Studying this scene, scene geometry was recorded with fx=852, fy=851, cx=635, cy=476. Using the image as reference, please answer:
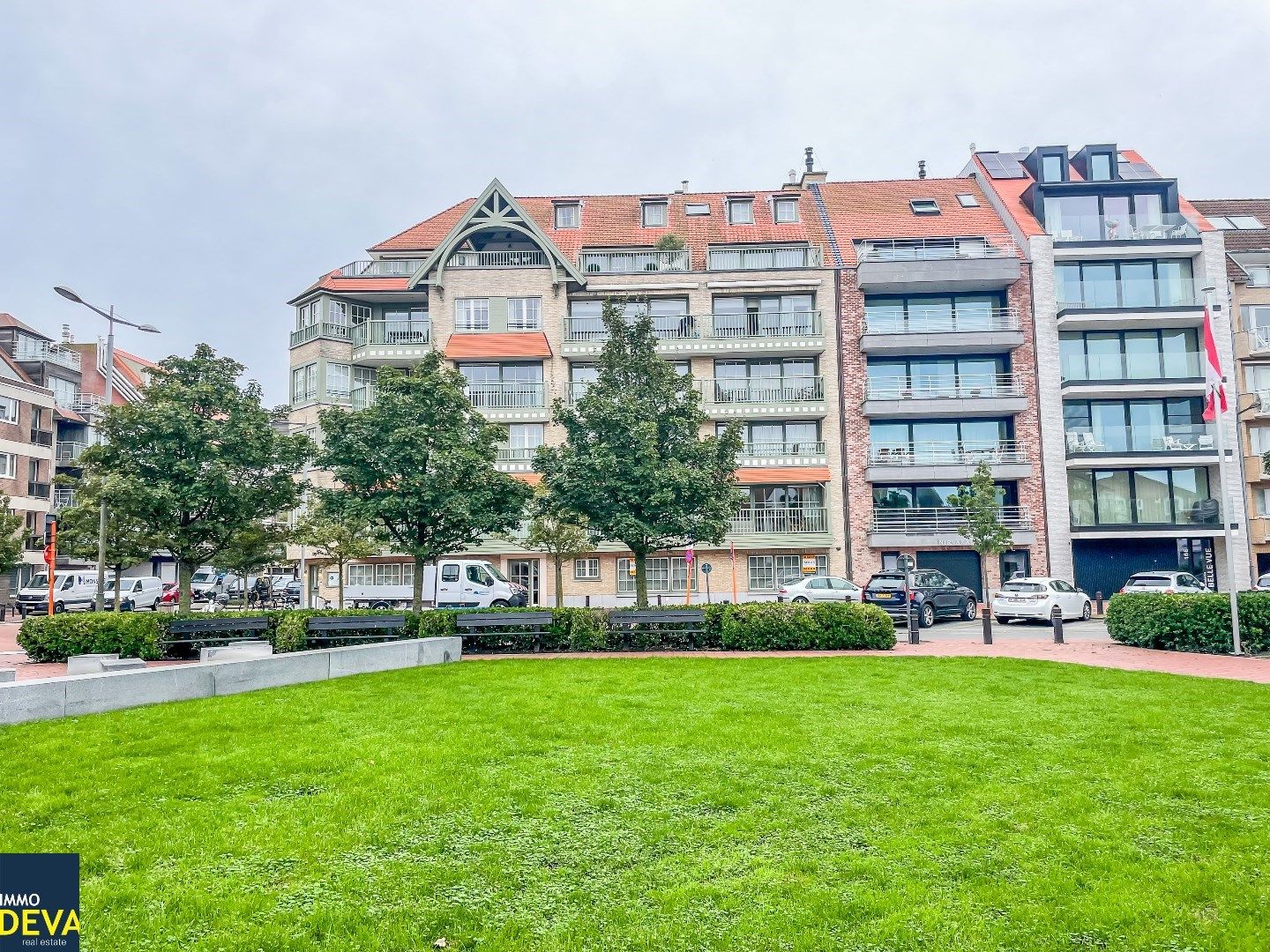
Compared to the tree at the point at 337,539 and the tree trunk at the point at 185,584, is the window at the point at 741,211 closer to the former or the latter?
the tree at the point at 337,539

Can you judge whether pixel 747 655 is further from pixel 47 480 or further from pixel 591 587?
pixel 47 480

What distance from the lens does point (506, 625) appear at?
57.0 ft

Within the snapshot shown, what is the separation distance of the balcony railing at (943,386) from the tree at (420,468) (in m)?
21.3

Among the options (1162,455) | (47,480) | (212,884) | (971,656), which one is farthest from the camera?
(47,480)

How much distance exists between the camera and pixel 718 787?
642 centimetres

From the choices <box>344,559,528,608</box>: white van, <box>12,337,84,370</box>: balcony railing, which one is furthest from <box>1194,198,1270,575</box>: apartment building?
<box>12,337,84,370</box>: balcony railing

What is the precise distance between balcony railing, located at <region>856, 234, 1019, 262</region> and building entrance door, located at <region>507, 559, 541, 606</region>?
18879mm

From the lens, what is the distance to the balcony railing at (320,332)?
36156 mm

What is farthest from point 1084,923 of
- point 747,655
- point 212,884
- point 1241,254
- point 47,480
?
point 47,480

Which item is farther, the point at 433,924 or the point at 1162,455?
the point at 1162,455

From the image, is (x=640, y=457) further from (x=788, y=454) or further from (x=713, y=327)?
(x=713, y=327)

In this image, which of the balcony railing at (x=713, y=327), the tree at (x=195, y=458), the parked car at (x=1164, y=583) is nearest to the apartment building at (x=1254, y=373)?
the parked car at (x=1164, y=583)

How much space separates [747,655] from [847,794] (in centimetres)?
991

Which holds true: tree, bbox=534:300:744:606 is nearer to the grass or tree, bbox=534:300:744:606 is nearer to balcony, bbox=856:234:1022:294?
the grass
